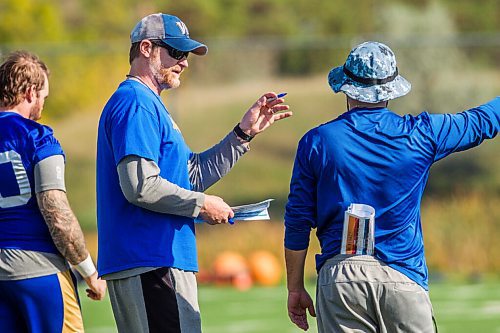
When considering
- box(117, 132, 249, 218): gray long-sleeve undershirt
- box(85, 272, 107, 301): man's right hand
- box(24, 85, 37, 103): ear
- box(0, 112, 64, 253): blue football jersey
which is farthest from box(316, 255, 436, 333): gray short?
box(24, 85, 37, 103): ear

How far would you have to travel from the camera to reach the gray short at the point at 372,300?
5.19 meters

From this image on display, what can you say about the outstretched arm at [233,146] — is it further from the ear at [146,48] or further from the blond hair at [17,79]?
the blond hair at [17,79]

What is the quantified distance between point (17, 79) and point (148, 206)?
1.01 m

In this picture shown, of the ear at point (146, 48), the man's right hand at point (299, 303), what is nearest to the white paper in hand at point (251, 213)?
the man's right hand at point (299, 303)

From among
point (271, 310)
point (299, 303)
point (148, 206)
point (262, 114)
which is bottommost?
point (271, 310)

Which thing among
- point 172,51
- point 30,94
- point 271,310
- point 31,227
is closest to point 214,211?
point 172,51

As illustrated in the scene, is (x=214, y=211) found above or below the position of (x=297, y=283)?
above

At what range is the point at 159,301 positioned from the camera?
17.8ft

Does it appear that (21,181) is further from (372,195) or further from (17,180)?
(372,195)

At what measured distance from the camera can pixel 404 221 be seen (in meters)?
5.28

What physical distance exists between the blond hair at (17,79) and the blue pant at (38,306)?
874mm

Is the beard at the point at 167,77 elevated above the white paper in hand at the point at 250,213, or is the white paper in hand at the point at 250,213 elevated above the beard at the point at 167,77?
the beard at the point at 167,77

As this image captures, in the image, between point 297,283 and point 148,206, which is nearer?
point 148,206

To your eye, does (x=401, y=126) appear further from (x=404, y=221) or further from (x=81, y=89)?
(x=81, y=89)
